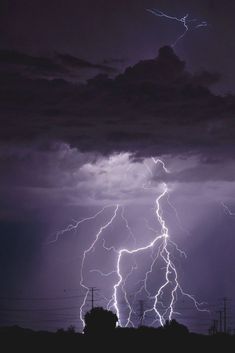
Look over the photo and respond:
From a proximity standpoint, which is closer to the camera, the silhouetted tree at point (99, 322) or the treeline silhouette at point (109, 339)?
the treeline silhouette at point (109, 339)

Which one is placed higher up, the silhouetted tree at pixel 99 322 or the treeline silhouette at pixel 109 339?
the silhouetted tree at pixel 99 322

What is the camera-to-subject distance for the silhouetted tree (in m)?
53.4

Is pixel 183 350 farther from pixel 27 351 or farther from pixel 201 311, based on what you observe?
pixel 201 311

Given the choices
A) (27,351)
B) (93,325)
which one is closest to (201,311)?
(93,325)

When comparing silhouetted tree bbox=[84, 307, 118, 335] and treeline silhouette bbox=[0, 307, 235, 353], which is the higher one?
silhouetted tree bbox=[84, 307, 118, 335]

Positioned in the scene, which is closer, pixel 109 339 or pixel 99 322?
pixel 109 339

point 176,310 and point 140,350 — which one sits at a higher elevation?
point 176,310

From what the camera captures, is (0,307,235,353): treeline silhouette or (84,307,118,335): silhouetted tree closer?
(0,307,235,353): treeline silhouette

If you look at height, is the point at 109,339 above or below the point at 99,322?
below

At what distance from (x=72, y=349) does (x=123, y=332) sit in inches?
340

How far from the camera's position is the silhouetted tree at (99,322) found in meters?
53.4

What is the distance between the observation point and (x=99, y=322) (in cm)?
5416

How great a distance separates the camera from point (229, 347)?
46344mm

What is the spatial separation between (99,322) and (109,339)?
6552 millimetres
